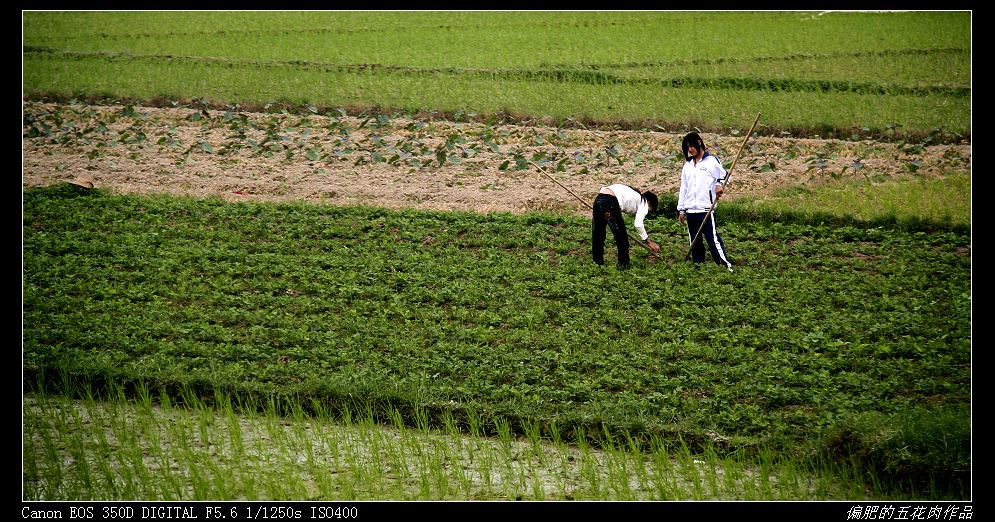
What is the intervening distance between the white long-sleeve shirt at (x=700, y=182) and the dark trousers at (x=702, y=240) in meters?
0.10

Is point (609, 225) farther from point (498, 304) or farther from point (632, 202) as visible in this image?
point (498, 304)

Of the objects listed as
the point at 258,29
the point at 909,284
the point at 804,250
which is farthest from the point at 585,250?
the point at 258,29

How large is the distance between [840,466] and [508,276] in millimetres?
4093

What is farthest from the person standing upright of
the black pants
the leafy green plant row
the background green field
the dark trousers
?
the background green field

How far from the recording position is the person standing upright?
9.19m

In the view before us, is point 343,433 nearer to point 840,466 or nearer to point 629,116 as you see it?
point 840,466

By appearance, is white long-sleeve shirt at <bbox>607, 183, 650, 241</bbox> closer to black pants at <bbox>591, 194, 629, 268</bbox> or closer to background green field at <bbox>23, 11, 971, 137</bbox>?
black pants at <bbox>591, 194, 629, 268</bbox>

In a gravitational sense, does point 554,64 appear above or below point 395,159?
above

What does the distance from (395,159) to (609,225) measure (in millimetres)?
4776

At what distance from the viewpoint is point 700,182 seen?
364 inches

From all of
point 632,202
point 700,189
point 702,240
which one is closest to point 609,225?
point 632,202

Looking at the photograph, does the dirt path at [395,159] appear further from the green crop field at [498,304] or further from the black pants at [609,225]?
the black pants at [609,225]

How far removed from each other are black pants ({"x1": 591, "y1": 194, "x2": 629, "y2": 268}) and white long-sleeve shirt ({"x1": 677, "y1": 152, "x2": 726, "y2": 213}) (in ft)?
2.09

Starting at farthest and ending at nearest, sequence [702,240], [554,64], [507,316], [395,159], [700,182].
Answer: [554,64] < [395,159] < [702,240] < [700,182] < [507,316]
